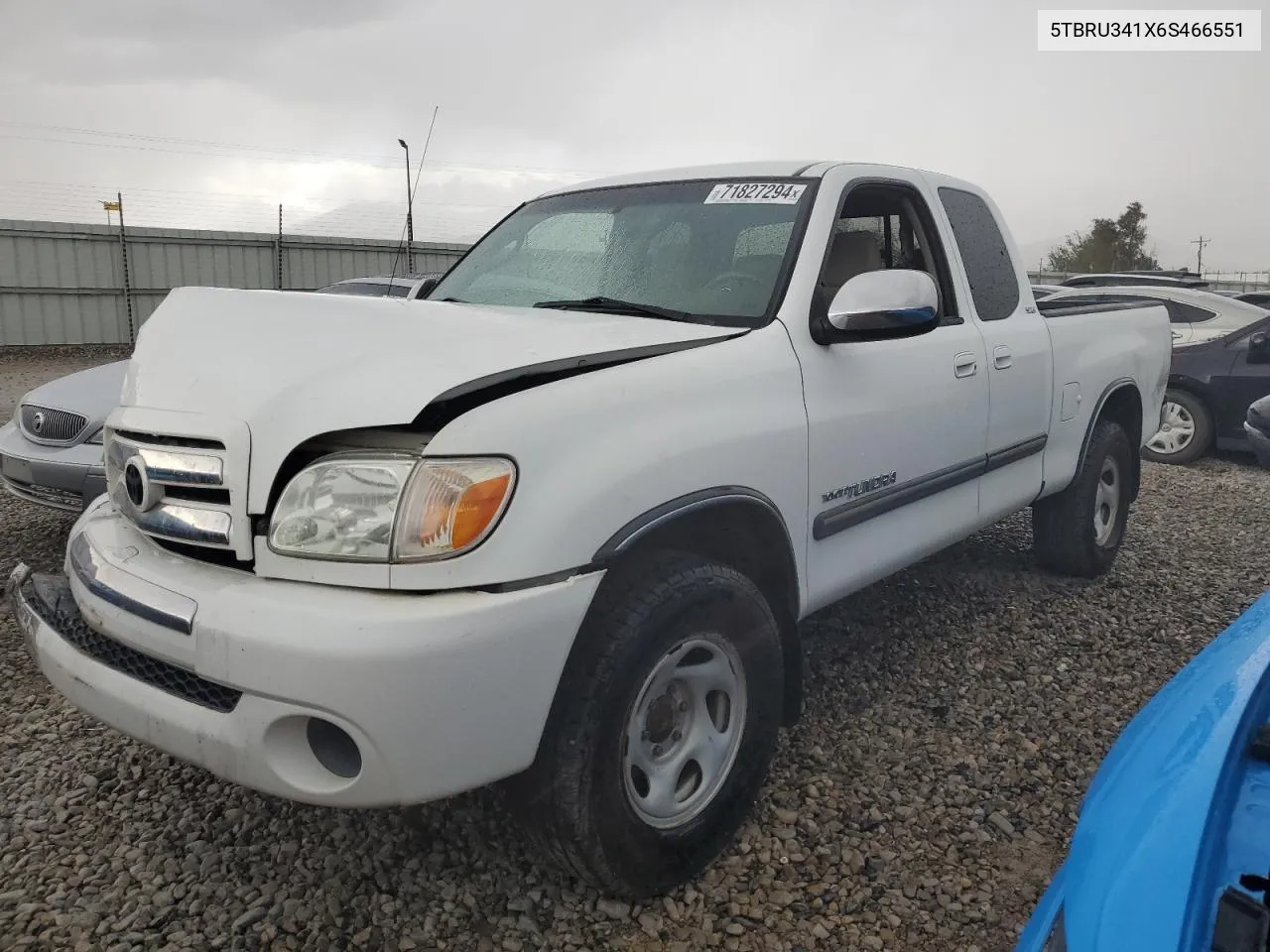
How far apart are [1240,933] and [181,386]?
2130mm

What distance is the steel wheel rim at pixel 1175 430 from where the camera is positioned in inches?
326

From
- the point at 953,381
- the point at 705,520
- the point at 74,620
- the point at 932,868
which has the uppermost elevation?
the point at 953,381

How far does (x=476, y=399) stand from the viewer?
74.9 inches

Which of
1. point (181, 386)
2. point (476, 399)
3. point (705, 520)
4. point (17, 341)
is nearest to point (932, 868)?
point (705, 520)

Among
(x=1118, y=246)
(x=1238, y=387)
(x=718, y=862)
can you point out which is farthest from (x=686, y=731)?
(x=1118, y=246)

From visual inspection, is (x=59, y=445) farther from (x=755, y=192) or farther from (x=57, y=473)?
(x=755, y=192)

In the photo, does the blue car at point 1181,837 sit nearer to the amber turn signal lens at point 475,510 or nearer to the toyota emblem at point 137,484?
the amber turn signal lens at point 475,510

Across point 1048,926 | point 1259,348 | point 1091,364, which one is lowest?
point 1048,926

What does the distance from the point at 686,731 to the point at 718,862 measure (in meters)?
0.40

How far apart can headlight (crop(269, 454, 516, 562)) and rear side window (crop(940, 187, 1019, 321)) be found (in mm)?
2516

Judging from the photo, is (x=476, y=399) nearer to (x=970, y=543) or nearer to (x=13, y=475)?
(x=13, y=475)

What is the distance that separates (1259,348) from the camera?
7238mm

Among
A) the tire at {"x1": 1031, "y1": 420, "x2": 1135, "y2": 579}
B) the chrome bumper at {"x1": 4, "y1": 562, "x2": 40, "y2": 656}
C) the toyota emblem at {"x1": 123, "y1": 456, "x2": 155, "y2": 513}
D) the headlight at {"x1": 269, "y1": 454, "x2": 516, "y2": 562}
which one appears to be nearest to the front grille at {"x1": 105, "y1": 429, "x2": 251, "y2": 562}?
the toyota emblem at {"x1": 123, "y1": 456, "x2": 155, "y2": 513}

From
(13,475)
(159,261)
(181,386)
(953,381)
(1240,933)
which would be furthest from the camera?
(159,261)
